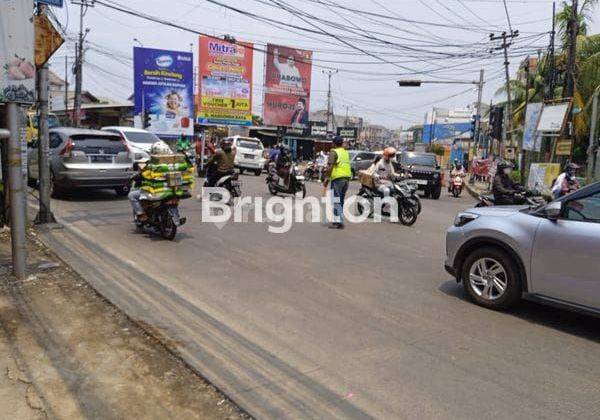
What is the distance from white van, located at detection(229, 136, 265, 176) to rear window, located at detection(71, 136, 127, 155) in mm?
12654

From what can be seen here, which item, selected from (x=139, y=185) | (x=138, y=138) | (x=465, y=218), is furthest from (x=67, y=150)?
(x=465, y=218)

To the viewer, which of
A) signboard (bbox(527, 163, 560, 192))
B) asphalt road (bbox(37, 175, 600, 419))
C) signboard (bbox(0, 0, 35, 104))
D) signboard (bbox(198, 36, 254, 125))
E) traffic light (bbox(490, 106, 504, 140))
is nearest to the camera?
asphalt road (bbox(37, 175, 600, 419))

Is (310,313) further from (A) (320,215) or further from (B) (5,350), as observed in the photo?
(A) (320,215)

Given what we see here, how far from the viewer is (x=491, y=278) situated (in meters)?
5.66

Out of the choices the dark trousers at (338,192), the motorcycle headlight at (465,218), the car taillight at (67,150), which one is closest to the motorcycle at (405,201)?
the dark trousers at (338,192)

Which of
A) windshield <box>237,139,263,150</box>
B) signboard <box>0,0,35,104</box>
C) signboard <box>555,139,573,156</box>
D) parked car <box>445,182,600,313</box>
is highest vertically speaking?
signboard <box>0,0,35,104</box>

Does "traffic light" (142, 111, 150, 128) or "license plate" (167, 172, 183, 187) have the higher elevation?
"traffic light" (142, 111, 150, 128)

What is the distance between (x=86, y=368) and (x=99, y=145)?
30.7ft

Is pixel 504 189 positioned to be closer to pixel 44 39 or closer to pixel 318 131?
pixel 44 39

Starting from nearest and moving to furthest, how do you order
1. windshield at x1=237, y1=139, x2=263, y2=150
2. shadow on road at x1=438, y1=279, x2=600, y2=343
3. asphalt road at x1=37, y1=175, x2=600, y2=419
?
asphalt road at x1=37, y1=175, x2=600, y2=419 < shadow on road at x1=438, y1=279, x2=600, y2=343 < windshield at x1=237, y1=139, x2=263, y2=150

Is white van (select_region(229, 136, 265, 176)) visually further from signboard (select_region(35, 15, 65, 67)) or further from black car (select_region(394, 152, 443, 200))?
signboard (select_region(35, 15, 65, 67))

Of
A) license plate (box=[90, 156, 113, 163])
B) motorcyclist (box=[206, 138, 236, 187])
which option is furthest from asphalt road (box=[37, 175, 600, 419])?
motorcyclist (box=[206, 138, 236, 187])

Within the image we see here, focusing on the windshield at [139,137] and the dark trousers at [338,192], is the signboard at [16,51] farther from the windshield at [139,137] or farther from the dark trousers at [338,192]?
the windshield at [139,137]

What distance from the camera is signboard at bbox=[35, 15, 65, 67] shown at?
6.55 metres
